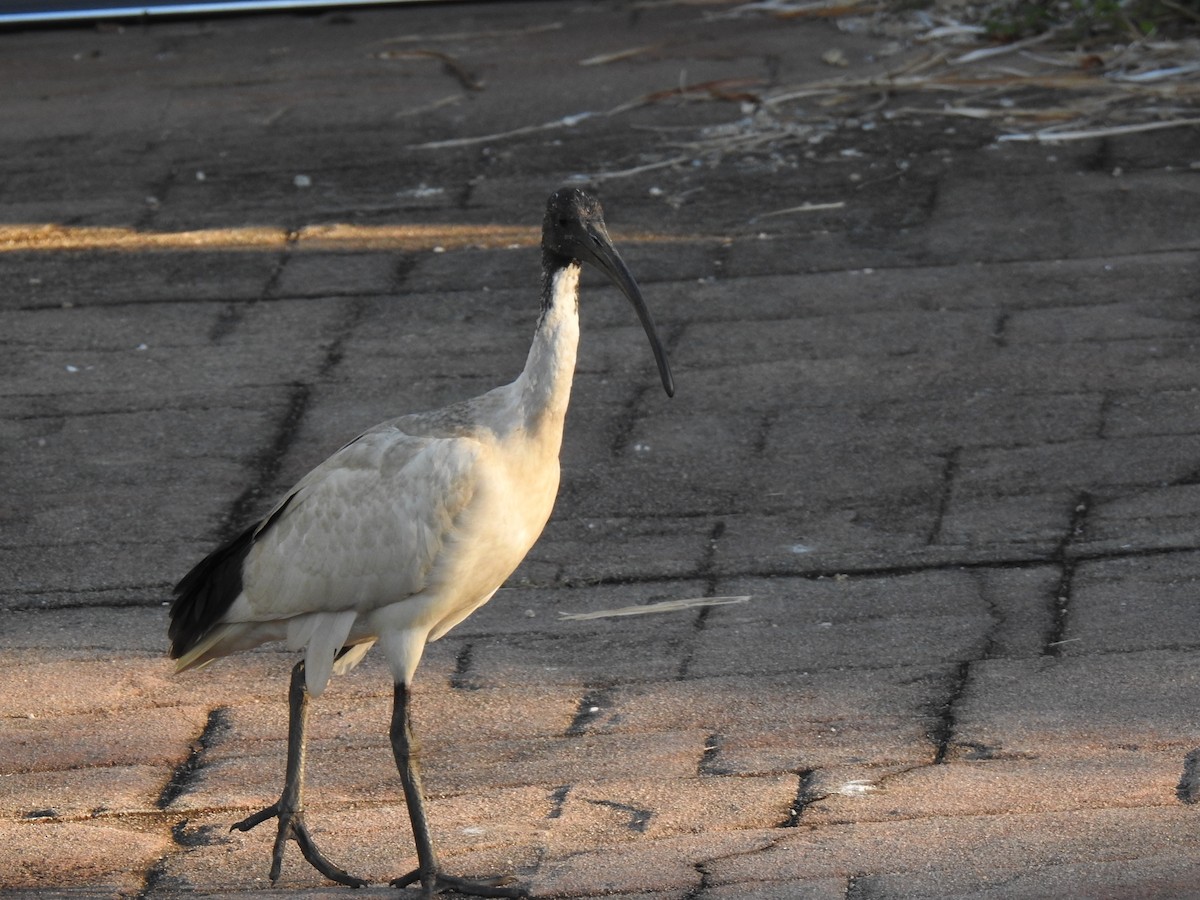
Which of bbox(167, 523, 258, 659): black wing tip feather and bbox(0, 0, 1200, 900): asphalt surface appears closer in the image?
bbox(0, 0, 1200, 900): asphalt surface

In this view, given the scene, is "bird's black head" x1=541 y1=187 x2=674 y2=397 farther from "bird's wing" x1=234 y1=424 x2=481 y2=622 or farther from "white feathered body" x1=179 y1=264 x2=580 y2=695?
"bird's wing" x1=234 y1=424 x2=481 y2=622

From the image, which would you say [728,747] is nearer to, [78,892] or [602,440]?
[78,892]

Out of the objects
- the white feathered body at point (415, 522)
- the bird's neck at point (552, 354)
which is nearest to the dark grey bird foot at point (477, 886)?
the white feathered body at point (415, 522)

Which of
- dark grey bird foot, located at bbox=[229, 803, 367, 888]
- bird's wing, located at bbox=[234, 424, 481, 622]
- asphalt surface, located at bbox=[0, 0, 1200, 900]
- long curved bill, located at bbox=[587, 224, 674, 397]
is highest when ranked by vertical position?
long curved bill, located at bbox=[587, 224, 674, 397]

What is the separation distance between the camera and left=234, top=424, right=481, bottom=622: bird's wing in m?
4.28

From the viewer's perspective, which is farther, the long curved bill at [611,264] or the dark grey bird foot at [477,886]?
the long curved bill at [611,264]

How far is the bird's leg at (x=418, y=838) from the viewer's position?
407cm

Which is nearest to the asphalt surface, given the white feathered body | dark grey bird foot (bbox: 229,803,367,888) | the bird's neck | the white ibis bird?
dark grey bird foot (bbox: 229,803,367,888)

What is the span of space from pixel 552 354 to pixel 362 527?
25.2 inches

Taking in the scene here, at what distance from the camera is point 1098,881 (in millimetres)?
3752

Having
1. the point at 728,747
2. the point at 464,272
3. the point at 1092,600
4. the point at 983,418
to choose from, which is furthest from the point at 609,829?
the point at 464,272

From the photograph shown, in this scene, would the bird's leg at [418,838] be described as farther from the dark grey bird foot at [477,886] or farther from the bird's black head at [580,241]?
the bird's black head at [580,241]

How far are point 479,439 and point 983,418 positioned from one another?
3.18 metres

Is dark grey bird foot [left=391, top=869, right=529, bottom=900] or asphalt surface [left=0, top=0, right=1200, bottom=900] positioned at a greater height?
dark grey bird foot [left=391, top=869, right=529, bottom=900]
